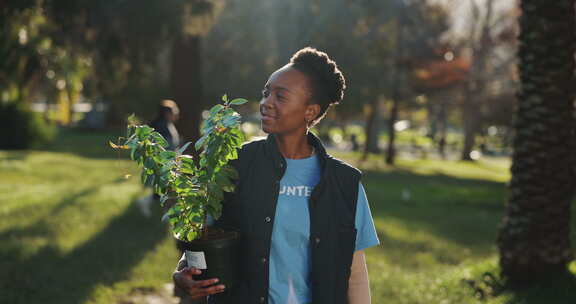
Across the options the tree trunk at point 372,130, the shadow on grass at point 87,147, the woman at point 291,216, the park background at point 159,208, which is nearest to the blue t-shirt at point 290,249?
the woman at point 291,216

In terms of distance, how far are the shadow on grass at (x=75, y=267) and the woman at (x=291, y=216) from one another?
4646 mm

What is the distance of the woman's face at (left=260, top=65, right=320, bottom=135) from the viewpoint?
257 cm

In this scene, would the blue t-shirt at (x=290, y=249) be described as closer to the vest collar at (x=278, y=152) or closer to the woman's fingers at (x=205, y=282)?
the vest collar at (x=278, y=152)

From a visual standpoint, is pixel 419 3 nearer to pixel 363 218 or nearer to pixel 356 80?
pixel 356 80

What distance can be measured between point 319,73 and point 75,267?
6147 mm

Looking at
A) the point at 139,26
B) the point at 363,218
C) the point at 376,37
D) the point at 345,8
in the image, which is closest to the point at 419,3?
the point at 376,37

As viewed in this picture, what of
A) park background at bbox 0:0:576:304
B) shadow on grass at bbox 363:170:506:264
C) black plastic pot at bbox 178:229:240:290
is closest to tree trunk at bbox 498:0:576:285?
park background at bbox 0:0:576:304

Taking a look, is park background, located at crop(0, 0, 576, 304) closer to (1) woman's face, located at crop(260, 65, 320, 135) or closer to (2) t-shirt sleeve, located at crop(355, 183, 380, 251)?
(1) woman's face, located at crop(260, 65, 320, 135)

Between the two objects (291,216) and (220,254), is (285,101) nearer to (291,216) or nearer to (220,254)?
(291,216)

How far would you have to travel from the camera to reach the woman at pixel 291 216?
2486mm

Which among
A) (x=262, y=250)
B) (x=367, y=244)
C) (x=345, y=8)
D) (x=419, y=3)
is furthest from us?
(x=419, y=3)

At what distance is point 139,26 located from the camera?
9.76 meters

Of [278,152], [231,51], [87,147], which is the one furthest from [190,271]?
[87,147]

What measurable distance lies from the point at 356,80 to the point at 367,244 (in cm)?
2625
